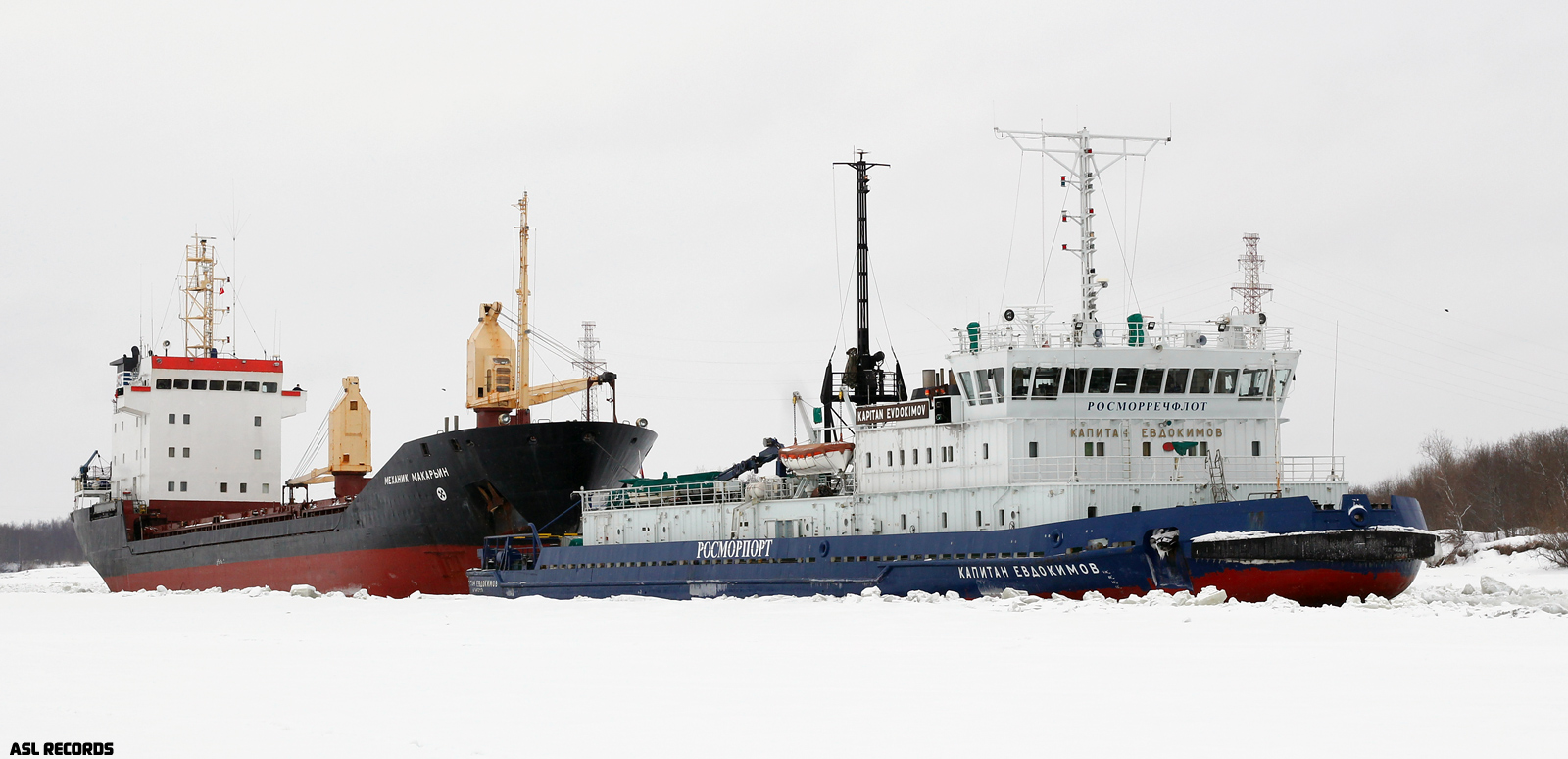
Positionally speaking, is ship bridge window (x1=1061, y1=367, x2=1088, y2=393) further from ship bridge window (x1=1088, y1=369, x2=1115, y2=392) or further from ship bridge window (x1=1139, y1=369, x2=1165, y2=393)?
ship bridge window (x1=1139, y1=369, x2=1165, y2=393)

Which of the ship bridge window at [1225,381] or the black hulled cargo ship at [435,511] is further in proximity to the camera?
the black hulled cargo ship at [435,511]

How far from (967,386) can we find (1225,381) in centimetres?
446

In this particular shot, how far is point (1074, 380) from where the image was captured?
24.5 meters

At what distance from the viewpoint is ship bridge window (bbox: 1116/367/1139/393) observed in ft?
80.6

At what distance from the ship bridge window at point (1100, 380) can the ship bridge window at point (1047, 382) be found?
561 mm

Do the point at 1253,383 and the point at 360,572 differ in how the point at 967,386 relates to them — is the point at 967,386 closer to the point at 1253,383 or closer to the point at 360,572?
the point at 1253,383

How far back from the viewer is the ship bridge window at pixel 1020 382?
24422mm

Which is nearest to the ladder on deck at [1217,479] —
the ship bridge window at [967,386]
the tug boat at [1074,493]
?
the tug boat at [1074,493]

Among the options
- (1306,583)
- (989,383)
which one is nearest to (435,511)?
(989,383)

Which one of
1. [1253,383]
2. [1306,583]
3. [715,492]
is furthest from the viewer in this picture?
[715,492]

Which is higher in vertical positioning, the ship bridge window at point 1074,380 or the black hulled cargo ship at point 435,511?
the ship bridge window at point 1074,380

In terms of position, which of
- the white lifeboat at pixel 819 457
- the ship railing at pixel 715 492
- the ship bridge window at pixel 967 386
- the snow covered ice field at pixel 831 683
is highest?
the ship bridge window at pixel 967 386

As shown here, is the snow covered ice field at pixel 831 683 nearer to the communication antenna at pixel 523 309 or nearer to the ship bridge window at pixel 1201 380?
the ship bridge window at pixel 1201 380

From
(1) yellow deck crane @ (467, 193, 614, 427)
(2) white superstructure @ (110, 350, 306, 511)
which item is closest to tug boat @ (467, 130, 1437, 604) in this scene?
(1) yellow deck crane @ (467, 193, 614, 427)
